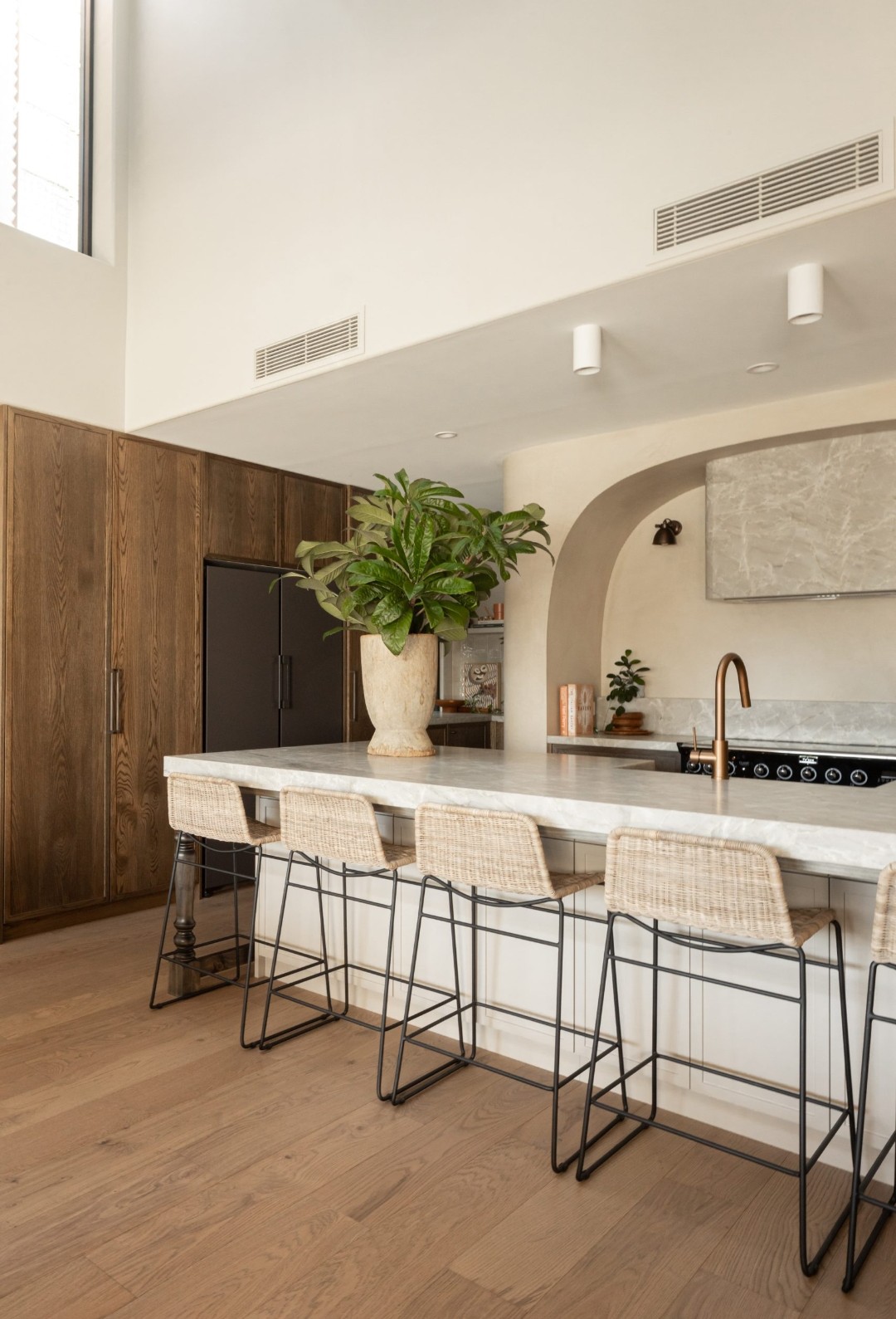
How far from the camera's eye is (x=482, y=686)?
8.07m

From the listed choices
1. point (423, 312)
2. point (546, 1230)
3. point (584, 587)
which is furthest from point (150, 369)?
point (546, 1230)

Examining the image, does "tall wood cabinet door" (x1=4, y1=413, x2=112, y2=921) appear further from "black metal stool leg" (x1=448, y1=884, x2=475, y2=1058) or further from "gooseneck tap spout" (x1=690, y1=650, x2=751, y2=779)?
"gooseneck tap spout" (x1=690, y1=650, x2=751, y2=779)

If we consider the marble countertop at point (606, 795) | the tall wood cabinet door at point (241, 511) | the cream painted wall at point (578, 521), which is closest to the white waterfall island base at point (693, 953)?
the marble countertop at point (606, 795)

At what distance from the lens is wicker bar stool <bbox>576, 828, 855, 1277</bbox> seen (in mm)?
1970

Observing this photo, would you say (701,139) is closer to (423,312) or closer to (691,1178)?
(423,312)

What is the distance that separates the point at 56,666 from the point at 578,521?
2719mm

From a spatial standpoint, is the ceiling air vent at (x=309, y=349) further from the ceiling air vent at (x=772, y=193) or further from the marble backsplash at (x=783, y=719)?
the marble backsplash at (x=783, y=719)

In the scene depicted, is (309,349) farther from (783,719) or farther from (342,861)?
(783,719)

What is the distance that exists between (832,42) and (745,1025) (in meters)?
2.63

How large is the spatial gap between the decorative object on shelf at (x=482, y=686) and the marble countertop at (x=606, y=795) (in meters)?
4.27

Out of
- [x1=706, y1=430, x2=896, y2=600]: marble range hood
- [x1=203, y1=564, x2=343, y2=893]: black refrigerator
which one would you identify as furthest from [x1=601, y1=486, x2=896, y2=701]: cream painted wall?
[x1=203, y1=564, x2=343, y2=893]: black refrigerator

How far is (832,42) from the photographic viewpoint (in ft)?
8.03

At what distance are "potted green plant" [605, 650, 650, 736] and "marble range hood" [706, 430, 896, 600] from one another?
819mm

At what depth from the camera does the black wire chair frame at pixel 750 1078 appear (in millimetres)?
1959
